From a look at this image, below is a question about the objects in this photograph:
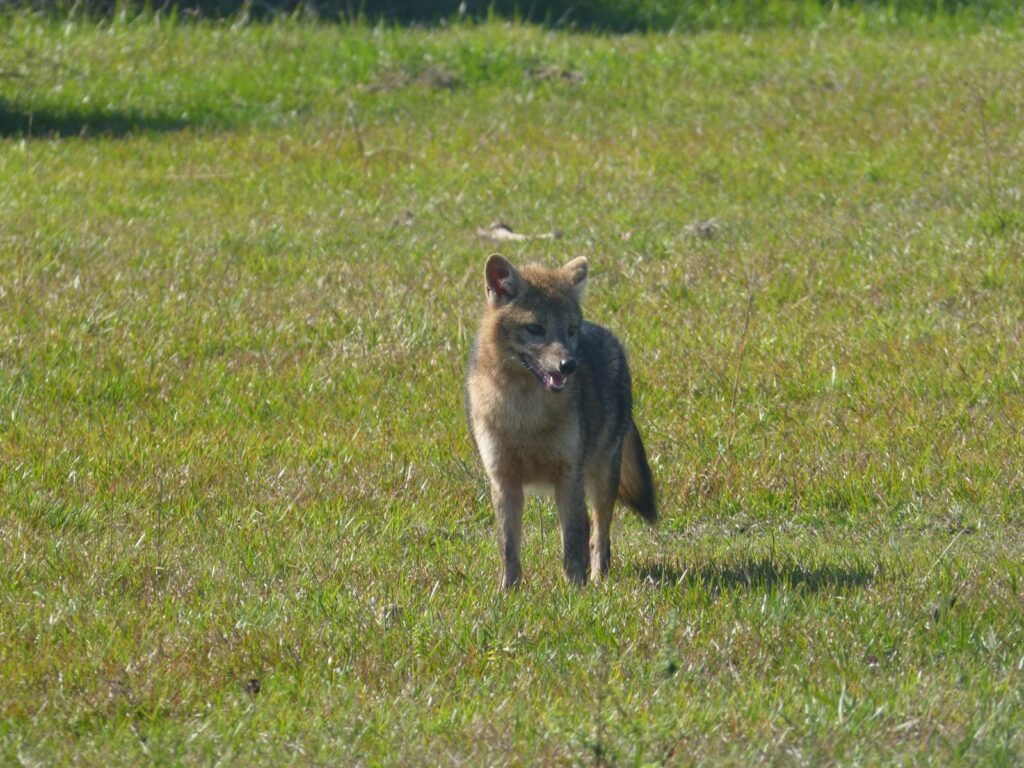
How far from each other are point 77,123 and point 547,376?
1106 cm

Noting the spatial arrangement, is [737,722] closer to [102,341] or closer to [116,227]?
[102,341]

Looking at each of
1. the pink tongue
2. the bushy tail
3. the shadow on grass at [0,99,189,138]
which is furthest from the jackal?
the shadow on grass at [0,99,189,138]

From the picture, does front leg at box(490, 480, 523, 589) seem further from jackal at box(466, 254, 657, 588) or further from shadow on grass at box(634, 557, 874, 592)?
shadow on grass at box(634, 557, 874, 592)

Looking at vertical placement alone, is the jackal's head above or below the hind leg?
above

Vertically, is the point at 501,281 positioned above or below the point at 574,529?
above

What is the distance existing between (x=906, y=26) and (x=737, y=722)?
1701 cm

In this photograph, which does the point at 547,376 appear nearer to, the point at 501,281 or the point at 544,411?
the point at 544,411

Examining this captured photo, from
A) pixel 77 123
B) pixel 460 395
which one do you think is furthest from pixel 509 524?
pixel 77 123

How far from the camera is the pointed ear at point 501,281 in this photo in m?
7.07

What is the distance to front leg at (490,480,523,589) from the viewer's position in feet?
22.0

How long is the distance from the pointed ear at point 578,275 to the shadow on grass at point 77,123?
9785mm

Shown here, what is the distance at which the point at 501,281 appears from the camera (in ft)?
23.3

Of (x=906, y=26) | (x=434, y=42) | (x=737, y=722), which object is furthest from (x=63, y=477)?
(x=906, y=26)

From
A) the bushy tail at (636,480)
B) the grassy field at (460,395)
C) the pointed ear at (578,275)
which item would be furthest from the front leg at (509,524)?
the pointed ear at (578,275)
